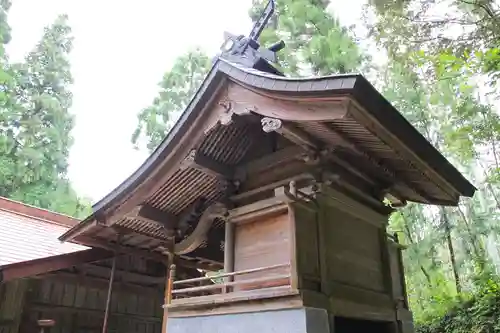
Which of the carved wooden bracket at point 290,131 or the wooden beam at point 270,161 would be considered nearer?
the carved wooden bracket at point 290,131

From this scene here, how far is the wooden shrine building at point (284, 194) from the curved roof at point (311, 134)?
0.01 m

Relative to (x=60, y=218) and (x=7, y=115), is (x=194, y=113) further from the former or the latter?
(x=7, y=115)

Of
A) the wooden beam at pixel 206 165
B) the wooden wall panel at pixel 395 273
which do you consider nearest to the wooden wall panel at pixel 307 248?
the wooden beam at pixel 206 165

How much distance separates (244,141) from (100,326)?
5.30m

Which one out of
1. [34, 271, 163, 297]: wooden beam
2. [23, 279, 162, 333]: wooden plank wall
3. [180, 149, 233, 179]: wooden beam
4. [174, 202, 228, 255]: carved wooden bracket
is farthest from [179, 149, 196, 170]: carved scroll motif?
[23, 279, 162, 333]: wooden plank wall

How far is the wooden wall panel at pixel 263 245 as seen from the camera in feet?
15.4

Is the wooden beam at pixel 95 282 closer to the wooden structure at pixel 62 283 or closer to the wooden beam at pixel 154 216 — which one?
the wooden structure at pixel 62 283

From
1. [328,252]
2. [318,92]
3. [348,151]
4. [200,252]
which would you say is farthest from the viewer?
[200,252]

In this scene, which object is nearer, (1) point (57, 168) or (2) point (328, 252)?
(2) point (328, 252)

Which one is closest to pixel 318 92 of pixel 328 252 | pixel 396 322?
pixel 328 252

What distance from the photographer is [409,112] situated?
13609mm

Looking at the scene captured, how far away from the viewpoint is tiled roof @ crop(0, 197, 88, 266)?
279 inches

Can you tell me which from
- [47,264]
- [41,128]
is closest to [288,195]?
[47,264]

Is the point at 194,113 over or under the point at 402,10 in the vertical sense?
under
